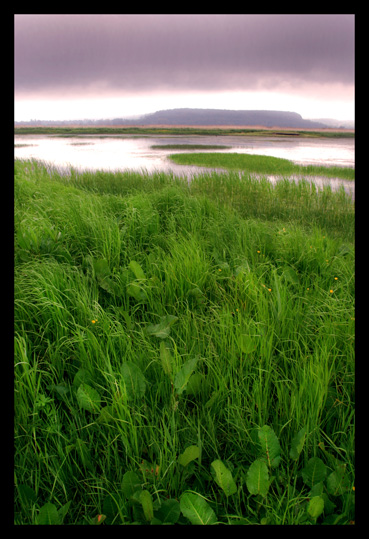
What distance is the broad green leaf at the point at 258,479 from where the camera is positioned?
3.76ft

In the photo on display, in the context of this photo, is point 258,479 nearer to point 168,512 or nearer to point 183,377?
point 168,512

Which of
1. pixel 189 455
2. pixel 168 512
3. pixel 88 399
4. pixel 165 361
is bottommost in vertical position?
pixel 168 512

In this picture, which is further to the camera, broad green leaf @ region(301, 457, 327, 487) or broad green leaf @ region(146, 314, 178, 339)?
broad green leaf @ region(146, 314, 178, 339)

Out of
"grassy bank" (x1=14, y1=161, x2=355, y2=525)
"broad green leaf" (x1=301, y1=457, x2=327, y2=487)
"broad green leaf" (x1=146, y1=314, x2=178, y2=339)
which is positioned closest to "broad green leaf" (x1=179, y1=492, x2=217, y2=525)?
"grassy bank" (x1=14, y1=161, x2=355, y2=525)

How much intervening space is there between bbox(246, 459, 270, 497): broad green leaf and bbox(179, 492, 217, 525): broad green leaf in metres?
0.17

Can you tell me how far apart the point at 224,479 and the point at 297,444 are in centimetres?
34

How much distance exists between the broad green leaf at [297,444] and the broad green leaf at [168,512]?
506 mm

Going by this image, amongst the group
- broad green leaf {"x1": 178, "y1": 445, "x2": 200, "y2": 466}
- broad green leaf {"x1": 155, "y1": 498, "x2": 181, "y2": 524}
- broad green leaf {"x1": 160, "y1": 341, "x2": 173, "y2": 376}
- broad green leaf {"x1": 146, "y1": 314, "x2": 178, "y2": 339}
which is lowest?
broad green leaf {"x1": 155, "y1": 498, "x2": 181, "y2": 524}

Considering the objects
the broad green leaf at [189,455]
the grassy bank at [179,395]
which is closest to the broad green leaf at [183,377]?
the grassy bank at [179,395]

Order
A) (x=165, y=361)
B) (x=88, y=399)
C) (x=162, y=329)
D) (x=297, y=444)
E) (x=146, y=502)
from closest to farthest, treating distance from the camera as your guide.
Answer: (x=146, y=502) → (x=297, y=444) → (x=88, y=399) → (x=165, y=361) → (x=162, y=329)

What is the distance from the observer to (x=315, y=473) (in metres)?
1.22

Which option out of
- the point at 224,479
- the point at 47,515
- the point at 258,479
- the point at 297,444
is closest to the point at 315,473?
the point at 297,444

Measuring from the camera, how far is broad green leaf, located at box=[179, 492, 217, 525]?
1058 millimetres

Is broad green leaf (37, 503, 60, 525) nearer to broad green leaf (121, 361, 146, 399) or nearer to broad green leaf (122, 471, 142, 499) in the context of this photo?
broad green leaf (122, 471, 142, 499)
